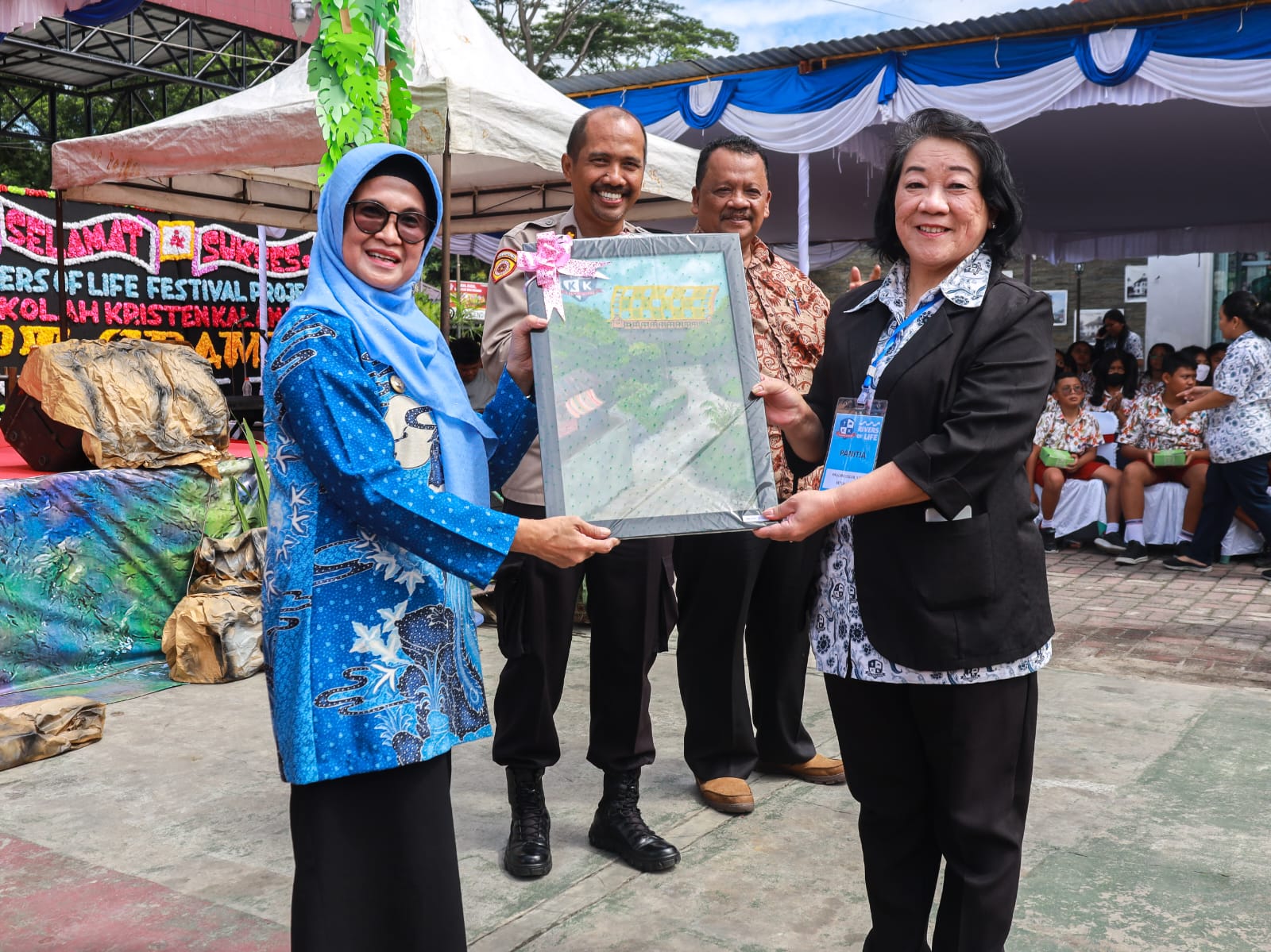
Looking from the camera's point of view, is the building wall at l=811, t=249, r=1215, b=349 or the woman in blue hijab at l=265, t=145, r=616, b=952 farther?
Result: the building wall at l=811, t=249, r=1215, b=349

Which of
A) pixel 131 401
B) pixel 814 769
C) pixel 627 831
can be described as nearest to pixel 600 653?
pixel 627 831

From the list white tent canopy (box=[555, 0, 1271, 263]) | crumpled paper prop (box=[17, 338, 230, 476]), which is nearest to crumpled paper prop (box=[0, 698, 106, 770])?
crumpled paper prop (box=[17, 338, 230, 476])

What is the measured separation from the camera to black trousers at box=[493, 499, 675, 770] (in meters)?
3.07

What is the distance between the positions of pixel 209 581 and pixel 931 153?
4225mm

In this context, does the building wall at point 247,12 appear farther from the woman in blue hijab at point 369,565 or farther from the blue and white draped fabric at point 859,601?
the blue and white draped fabric at point 859,601

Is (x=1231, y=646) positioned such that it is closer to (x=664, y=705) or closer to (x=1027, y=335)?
(x=664, y=705)

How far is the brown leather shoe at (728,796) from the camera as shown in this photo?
3375 millimetres

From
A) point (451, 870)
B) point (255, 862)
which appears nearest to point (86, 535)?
point (255, 862)

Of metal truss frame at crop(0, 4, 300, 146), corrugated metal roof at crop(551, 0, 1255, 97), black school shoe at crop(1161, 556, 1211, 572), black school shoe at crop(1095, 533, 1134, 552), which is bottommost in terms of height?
black school shoe at crop(1161, 556, 1211, 572)

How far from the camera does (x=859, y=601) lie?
6.86 ft

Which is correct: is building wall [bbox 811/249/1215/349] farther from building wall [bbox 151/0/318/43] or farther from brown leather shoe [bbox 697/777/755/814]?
brown leather shoe [bbox 697/777/755/814]

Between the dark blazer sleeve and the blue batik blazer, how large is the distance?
750 mm

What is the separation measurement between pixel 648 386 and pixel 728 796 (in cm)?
158

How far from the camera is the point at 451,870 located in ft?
6.59
